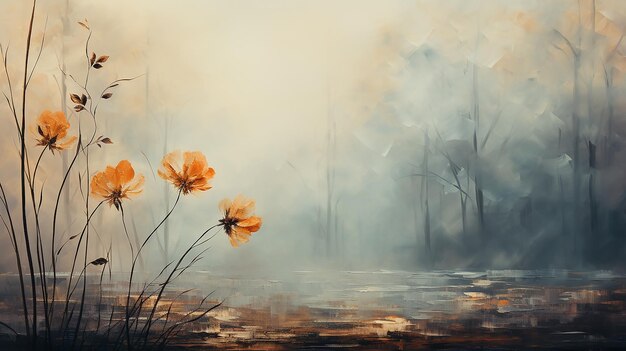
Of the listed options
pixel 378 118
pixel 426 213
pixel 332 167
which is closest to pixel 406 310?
pixel 426 213

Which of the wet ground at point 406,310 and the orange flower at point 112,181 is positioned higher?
the orange flower at point 112,181

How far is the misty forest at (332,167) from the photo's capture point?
206cm

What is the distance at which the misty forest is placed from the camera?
206cm

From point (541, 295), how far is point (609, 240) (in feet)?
0.91

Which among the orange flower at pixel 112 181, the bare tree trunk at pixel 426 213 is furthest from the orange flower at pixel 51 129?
the bare tree trunk at pixel 426 213

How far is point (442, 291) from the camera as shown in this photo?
2086 mm

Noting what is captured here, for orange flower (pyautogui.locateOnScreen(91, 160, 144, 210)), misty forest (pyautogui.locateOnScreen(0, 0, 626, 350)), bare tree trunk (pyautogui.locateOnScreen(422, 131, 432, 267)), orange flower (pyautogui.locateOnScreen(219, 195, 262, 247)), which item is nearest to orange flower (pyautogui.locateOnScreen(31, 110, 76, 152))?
orange flower (pyautogui.locateOnScreen(91, 160, 144, 210))

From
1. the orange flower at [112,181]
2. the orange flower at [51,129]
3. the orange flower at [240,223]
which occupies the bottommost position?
the orange flower at [240,223]

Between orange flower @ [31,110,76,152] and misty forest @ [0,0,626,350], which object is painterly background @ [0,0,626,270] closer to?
misty forest @ [0,0,626,350]

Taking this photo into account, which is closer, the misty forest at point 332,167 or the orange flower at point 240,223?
the orange flower at point 240,223

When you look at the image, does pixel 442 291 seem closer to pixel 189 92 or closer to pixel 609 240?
pixel 609 240

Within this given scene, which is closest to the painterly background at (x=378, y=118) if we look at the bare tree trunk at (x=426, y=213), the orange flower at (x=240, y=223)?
the bare tree trunk at (x=426, y=213)

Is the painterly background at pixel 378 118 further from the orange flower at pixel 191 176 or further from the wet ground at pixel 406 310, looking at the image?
the orange flower at pixel 191 176

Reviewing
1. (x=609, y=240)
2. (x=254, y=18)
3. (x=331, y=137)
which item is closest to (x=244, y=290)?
(x=331, y=137)
